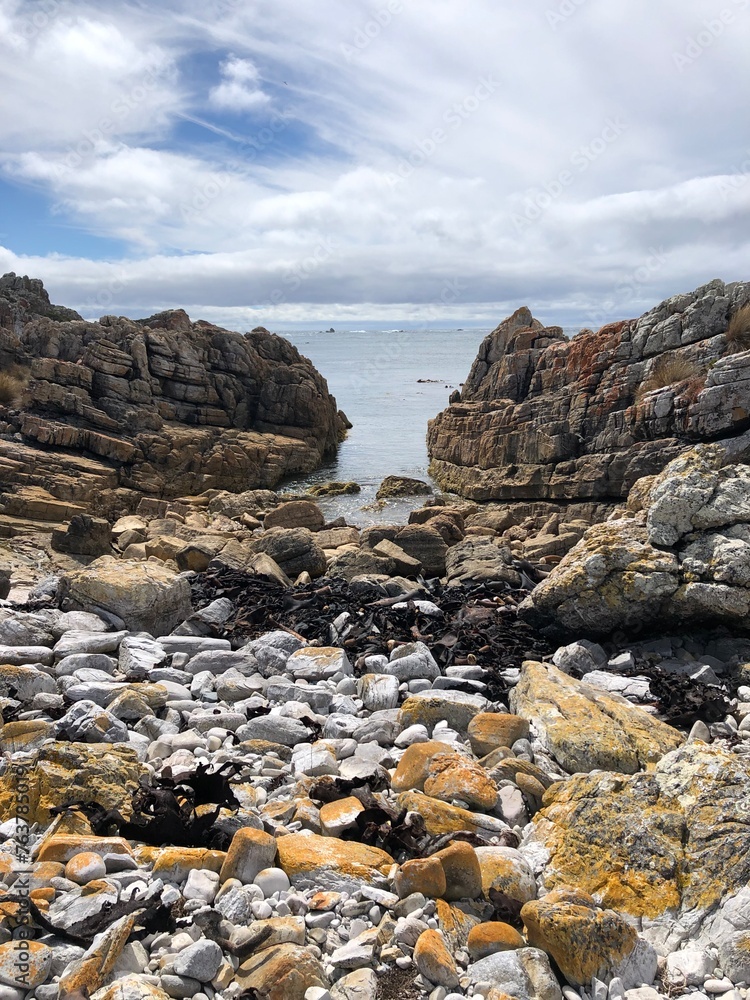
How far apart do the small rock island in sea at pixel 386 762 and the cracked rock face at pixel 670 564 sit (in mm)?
29

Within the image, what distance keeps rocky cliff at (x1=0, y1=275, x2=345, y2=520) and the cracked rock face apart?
1635 cm

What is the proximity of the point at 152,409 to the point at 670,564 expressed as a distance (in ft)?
81.8

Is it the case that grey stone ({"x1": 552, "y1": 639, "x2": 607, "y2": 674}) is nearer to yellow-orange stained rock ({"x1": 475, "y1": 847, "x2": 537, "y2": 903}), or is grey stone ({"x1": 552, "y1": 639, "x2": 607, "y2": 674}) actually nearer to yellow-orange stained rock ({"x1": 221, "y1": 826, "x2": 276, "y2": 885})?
yellow-orange stained rock ({"x1": 475, "y1": 847, "x2": 537, "y2": 903})

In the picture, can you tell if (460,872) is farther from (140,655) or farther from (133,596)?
(133,596)

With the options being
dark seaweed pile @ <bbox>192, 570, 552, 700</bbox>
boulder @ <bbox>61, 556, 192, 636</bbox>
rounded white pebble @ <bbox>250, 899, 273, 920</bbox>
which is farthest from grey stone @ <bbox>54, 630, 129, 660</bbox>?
rounded white pebble @ <bbox>250, 899, 273, 920</bbox>

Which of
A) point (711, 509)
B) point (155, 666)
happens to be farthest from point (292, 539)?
point (711, 509)

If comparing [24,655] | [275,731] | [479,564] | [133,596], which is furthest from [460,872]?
[479,564]

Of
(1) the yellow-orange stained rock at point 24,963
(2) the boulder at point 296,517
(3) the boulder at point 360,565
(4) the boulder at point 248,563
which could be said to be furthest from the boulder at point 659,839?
(2) the boulder at point 296,517

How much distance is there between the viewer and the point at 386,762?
5043mm

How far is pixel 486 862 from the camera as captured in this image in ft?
12.2

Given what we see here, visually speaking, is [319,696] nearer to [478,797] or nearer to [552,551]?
[478,797]

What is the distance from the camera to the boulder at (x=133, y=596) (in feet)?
26.2

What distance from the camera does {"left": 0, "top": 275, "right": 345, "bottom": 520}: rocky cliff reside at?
79.0ft

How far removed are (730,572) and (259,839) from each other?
5.53 meters
